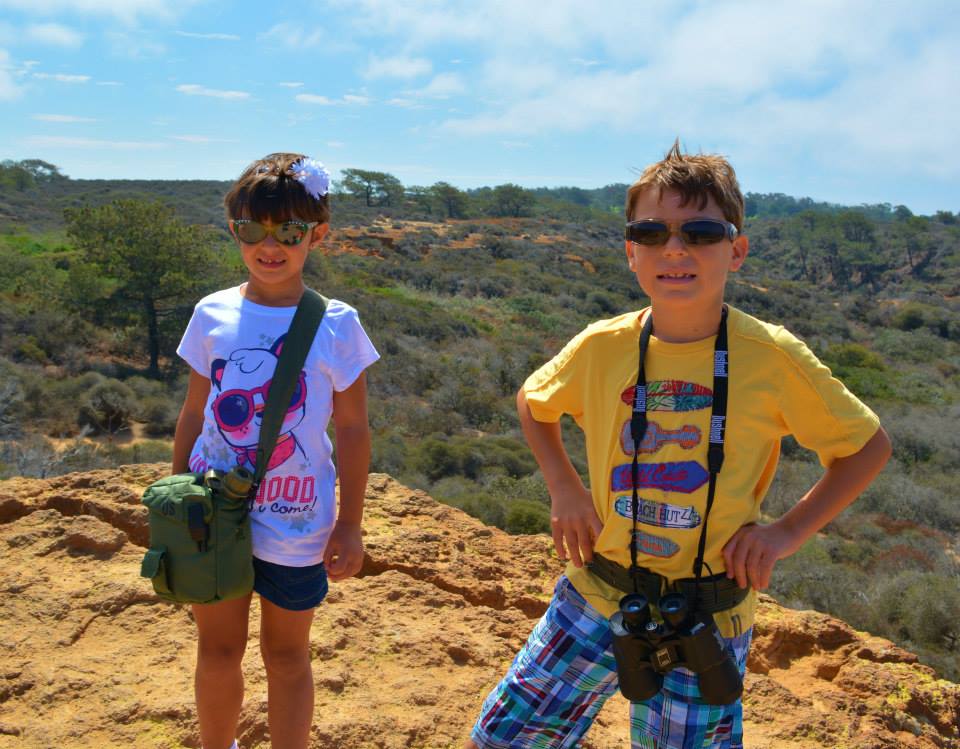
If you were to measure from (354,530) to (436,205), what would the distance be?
175 ft

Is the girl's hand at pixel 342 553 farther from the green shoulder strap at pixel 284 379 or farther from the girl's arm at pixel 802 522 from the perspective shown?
the girl's arm at pixel 802 522

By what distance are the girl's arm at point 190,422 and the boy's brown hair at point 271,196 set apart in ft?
1.35

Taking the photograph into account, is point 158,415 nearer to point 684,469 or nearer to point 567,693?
point 567,693

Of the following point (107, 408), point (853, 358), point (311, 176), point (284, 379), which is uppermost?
point (311, 176)

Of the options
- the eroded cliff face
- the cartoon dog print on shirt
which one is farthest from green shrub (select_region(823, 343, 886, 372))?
the cartoon dog print on shirt

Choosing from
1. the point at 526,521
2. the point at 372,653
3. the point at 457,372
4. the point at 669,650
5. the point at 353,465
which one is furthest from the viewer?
the point at 457,372

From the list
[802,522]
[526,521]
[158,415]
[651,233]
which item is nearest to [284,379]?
[651,233]

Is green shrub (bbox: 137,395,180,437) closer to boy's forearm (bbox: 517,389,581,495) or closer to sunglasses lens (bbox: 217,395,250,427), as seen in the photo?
sunglasses lens (bbox: 217,395,250,427)

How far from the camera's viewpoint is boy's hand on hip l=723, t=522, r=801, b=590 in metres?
1.46

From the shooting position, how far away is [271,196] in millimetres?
1751

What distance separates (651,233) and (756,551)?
65 cm

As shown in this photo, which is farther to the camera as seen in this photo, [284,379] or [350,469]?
[350,469]

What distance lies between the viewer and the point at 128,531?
3.18 meters

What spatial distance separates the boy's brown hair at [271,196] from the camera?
175 cm
